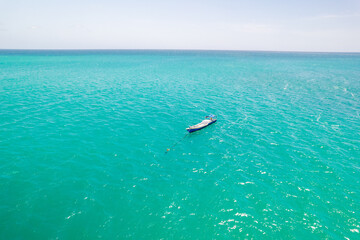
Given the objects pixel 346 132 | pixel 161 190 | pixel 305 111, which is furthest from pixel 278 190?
pixel 305 111

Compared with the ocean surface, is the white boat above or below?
above

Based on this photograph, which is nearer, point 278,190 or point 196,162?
point 278,190

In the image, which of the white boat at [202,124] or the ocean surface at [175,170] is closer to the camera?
the ocean surface at [175,170]

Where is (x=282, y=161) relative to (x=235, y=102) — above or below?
below

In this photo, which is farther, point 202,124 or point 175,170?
point 202,124

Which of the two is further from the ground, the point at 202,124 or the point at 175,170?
the point at 202,124

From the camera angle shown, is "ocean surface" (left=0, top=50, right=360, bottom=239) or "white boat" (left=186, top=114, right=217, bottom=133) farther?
"white boat" (left=186, top=114, right=217, bottom=133)

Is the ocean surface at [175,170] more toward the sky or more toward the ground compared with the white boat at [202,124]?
more toward the ground

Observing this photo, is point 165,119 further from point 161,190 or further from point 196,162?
point 161,190
